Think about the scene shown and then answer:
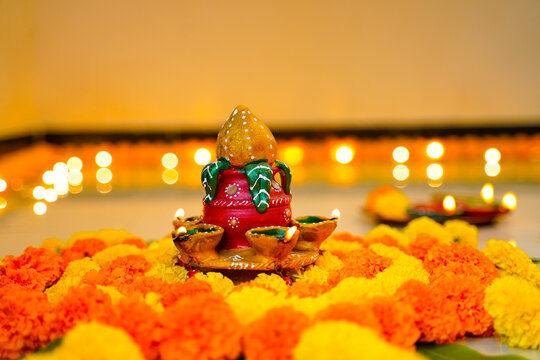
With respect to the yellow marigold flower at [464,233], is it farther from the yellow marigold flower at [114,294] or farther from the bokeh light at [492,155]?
the bokeh light at [492,155]

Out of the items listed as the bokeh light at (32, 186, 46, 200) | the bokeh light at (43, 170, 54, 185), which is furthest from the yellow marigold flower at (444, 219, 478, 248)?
the bokeh light at (43, 170, 54, 185)

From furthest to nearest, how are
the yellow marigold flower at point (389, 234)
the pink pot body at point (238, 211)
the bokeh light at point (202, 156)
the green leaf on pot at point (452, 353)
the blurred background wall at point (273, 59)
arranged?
the blurred background wall at point (273, 59) < the bokeh light at point (202, 156) < the yellow marigold flower at point (389, 234) < the pink pot body at point (238, 211) < the green leaf on pot at point (452, 353)

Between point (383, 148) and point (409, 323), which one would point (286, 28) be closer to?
point (383, 148)

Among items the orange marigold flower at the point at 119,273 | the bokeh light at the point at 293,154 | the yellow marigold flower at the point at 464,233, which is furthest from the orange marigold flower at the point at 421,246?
the bokeh light at the point at 293,154

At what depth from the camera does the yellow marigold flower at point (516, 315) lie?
33.7 inches

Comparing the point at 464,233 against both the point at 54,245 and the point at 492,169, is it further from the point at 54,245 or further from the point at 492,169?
the point at 492,169

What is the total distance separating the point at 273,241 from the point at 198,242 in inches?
5.3

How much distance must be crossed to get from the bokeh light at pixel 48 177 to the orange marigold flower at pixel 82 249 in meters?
2.25

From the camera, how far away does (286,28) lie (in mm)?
3916

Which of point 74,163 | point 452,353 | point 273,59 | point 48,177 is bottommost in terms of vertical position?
point 452,353

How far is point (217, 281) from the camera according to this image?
965 mm

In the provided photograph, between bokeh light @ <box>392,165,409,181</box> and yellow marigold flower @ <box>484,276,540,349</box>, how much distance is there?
2.70 m

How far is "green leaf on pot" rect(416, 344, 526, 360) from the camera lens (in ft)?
2.66

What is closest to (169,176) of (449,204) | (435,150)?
(435,150)
